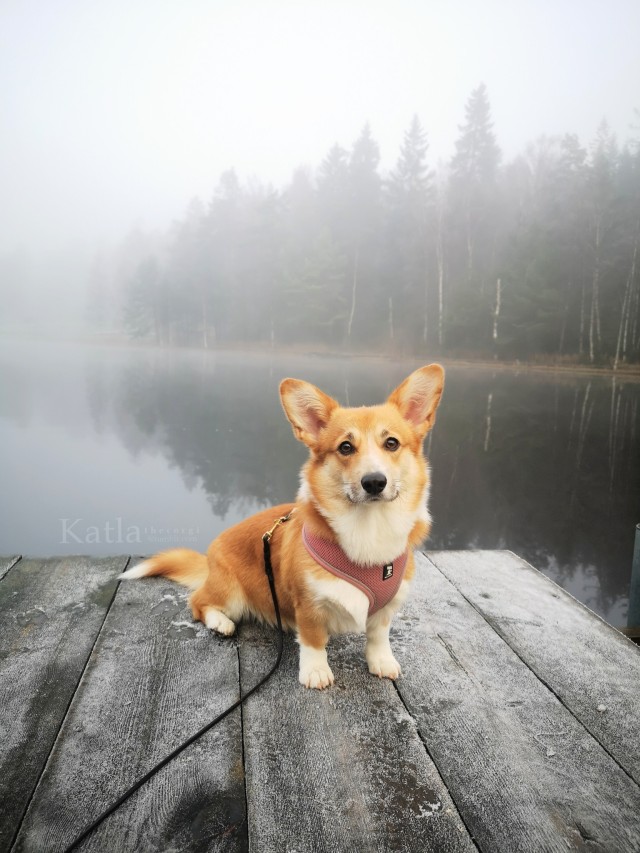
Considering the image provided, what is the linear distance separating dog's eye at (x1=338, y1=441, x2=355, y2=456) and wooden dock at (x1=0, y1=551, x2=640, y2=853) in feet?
1.98

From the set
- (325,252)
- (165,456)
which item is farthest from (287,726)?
(325,252)

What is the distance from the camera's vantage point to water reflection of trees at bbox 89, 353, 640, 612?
171 inches

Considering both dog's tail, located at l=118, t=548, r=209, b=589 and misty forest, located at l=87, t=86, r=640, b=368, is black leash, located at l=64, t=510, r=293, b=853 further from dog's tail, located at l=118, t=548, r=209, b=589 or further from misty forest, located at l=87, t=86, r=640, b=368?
misty forest, located at l=87, t=86, r=640, b=368

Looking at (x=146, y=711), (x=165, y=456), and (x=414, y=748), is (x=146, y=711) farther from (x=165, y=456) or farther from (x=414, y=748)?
(x=165, y=456)

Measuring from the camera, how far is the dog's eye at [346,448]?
1.26 meters

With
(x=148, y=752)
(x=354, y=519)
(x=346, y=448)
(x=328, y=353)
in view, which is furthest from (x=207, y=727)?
(x=328, y=353)

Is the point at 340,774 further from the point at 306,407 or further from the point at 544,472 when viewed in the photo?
the point at 544,472

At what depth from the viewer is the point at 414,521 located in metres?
1.32

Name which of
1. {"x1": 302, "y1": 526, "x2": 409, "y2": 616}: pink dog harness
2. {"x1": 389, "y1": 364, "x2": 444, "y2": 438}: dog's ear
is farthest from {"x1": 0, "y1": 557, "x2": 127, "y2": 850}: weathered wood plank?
{"x1": 389, "y1": 364, "x2": 444, "y2": 438}: dog's ear

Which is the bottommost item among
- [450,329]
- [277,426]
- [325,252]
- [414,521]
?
[277,426]

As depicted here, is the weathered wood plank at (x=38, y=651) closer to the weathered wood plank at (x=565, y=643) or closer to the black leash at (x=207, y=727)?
the black leash at (x=207, y=727)

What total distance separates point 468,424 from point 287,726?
5.73 meters

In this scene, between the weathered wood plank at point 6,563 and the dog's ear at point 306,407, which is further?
the weathered wood plank at point 6,563

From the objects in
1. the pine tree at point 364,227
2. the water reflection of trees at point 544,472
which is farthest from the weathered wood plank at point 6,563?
the pine tree at point 364,227
